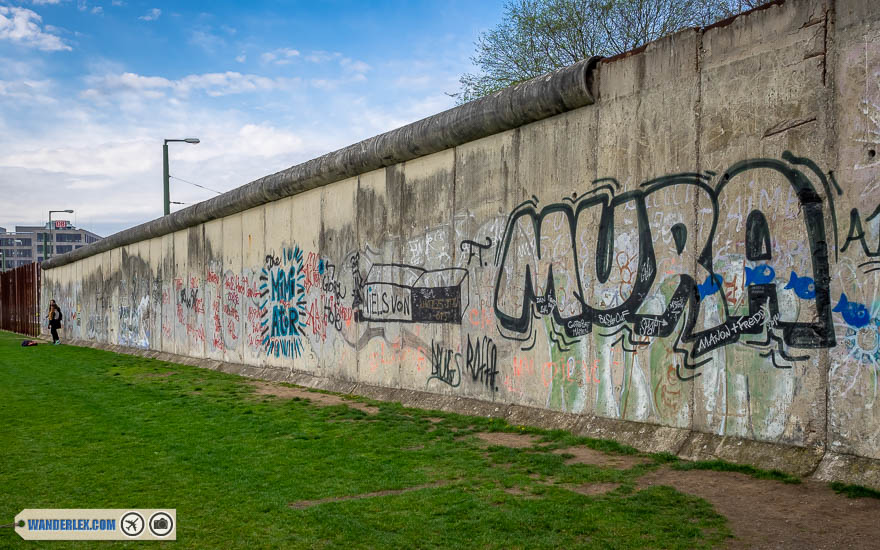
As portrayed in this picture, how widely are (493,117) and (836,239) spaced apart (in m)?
4.82

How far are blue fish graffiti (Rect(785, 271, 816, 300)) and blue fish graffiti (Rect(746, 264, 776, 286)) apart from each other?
179 mm

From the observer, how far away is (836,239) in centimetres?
611

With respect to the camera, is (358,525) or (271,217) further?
(271,217)

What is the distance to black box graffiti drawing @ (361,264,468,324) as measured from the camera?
1066cm

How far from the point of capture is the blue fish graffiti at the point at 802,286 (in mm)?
6262

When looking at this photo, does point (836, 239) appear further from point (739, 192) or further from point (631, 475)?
point (631, 475)

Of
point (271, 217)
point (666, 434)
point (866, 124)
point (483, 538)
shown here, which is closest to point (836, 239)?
point (866, 124)

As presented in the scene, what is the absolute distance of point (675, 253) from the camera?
294 inches

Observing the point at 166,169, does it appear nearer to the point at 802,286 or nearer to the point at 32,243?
the point at 802,286

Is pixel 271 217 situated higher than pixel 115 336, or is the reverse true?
pixel 271 217

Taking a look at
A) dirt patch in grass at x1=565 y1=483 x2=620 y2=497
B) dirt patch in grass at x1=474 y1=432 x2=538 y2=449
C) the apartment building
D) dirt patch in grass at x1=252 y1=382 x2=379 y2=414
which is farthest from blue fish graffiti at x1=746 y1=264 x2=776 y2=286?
the apartment building

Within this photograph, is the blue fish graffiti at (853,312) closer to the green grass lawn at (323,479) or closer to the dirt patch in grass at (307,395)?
the green grass lawn at (323,479)

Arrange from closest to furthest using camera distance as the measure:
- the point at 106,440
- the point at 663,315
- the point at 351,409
Result: the point at 663,315, the point at 106,440, the point at 351,409

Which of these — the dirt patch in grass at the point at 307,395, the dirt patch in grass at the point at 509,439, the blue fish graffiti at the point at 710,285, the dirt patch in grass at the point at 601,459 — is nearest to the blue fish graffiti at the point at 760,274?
the blue fish graffiti at the point at 710,285
